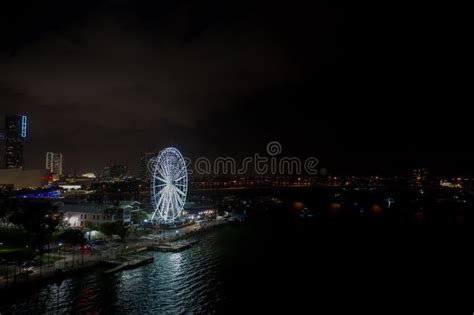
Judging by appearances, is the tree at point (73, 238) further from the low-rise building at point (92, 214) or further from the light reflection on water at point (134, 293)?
the low-rise building at point (92, 214)

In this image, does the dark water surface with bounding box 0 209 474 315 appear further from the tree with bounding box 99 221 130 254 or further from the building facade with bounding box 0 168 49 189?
the building facade with bounding box 0 168 49 189

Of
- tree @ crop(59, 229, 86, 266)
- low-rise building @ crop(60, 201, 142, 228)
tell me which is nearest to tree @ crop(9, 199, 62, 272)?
tree @ crop(59, 229, 86, 266)

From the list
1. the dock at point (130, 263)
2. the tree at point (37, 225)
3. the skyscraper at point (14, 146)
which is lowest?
the dock at point (130, 263)

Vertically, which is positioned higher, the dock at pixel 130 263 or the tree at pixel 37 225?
the tree at pixel 37 225

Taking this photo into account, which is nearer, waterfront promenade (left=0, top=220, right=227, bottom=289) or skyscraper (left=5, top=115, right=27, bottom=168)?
waterfront promenade (left=0, top=220, right=227, bottom=289)

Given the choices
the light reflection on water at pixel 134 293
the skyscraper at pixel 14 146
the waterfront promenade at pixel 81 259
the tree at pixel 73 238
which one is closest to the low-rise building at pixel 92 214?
the waterfront promenade at pixel 81 259

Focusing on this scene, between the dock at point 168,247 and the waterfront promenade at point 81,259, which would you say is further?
the dock at point 168,247

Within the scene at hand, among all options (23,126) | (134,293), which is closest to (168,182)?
(134,293)

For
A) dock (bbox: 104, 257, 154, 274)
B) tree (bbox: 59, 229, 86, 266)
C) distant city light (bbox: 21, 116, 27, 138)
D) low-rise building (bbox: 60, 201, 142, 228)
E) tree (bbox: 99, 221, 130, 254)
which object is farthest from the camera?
distant city light (bbox: 21, 116, 27, 138)
